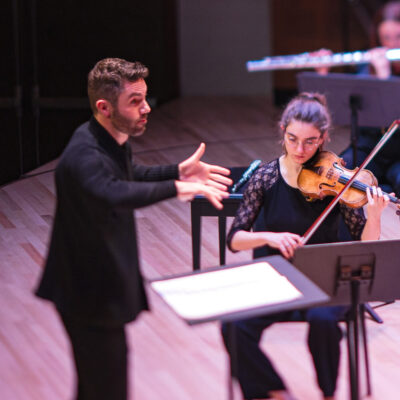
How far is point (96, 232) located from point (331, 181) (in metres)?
0.90

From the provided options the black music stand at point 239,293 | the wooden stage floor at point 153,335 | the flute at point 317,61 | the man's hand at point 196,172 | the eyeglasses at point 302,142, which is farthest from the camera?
the flute at point 317,61

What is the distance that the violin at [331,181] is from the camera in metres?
2.45

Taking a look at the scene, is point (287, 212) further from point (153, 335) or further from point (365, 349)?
point (153, 335)

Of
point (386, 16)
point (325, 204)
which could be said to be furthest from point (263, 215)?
point (386, 16)

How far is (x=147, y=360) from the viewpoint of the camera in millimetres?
2754

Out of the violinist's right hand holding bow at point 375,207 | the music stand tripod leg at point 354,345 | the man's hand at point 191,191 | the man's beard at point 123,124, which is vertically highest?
the man's beard at point 123,124

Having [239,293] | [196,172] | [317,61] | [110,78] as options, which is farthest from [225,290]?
[317,61]

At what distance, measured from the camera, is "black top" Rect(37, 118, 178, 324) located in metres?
1.83

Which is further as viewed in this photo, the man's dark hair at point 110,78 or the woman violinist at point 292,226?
the woman violinist at point 292,226

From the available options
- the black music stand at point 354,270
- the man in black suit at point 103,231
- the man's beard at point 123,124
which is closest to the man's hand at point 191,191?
the man in black suit at point 103,231

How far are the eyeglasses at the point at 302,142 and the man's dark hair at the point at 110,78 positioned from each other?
70cm

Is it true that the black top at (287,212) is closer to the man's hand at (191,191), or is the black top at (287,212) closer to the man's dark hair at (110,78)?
the man's hand at (191,191)

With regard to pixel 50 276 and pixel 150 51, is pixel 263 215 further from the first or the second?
pixel 150 51

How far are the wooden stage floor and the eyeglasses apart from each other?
78 cm
